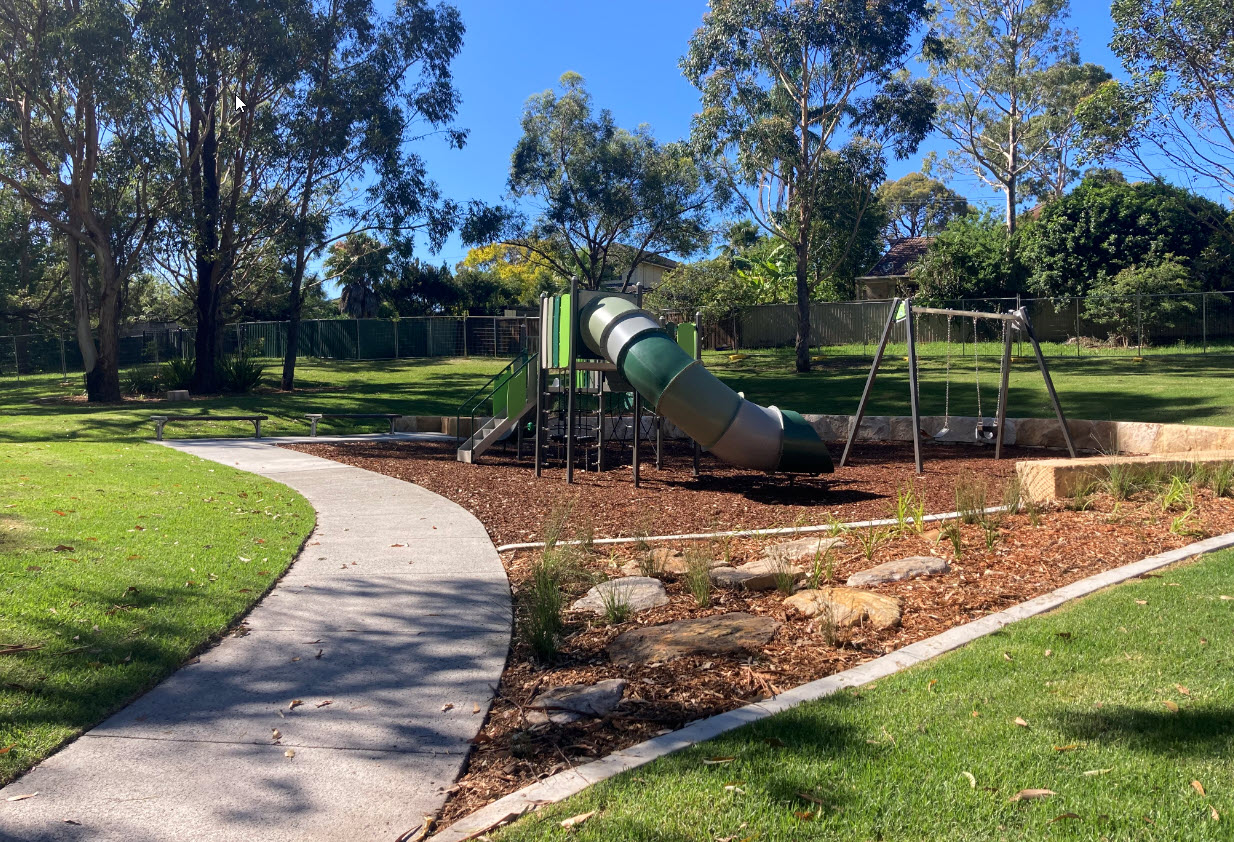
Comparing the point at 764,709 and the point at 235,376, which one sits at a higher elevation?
the point at 235,376

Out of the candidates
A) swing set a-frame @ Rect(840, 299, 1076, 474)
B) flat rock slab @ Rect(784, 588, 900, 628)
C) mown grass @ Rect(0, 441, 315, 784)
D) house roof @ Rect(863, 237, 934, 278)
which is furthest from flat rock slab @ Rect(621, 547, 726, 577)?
house roof @ Rect(863, 237, 934, 278)

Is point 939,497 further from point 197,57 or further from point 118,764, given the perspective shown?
point 197,57

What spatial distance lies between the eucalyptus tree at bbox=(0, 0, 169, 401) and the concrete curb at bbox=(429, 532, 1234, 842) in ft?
81.4

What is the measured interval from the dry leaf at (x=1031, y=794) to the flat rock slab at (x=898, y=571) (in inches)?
128

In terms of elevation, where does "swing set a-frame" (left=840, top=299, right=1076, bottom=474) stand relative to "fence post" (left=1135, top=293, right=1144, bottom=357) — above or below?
below

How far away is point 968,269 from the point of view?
38.3 meters

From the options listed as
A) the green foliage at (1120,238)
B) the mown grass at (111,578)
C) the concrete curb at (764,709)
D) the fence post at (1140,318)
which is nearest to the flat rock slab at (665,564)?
the concrete curb at (764,709)

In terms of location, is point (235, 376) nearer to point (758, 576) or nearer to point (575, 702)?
point (758, 576)

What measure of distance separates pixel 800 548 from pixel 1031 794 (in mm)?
4477

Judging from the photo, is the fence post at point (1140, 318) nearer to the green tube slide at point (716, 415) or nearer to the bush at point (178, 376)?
the green tube slide at point (716, 415)

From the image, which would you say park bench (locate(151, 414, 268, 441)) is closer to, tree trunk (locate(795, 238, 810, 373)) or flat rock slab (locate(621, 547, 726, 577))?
flat rock slab (locate(621, 547, 726, 577))

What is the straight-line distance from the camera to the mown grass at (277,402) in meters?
20.1

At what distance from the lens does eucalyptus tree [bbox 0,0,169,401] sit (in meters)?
23.1

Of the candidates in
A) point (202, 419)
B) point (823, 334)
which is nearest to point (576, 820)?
point (202, 419)
